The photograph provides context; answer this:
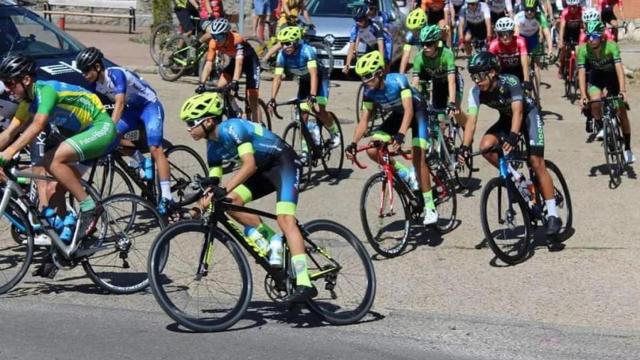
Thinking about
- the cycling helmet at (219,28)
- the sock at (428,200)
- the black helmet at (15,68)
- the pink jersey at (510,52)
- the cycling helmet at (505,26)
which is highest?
the cycling helmet at (505,26)

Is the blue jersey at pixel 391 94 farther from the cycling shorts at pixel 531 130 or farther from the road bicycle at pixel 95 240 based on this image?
the road bicycle at pixel 95 240

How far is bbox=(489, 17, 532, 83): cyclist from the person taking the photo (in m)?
14.1

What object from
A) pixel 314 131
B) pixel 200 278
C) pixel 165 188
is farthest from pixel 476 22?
pixel 200 278

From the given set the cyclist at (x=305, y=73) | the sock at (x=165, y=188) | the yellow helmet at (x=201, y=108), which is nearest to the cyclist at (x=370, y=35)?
the cyclist at (x=305, y=73)

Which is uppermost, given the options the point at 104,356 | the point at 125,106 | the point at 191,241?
the point at 125,106

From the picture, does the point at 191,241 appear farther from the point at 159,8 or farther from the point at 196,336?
the point at 159,8

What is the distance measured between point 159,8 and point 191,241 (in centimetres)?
1508

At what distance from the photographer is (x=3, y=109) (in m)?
10.8

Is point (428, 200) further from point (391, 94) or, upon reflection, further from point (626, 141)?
point (626, 141)

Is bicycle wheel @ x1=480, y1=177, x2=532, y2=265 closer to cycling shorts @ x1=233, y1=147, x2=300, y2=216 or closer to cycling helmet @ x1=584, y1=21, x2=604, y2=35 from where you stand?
cycling shorts @ x1=233, y1=147, x2=300, y2=216

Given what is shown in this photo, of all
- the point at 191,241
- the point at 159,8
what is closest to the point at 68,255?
the point at 191,241

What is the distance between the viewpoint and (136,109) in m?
10.6

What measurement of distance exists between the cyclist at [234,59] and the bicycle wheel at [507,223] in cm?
489

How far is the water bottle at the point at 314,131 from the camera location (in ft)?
42.3
